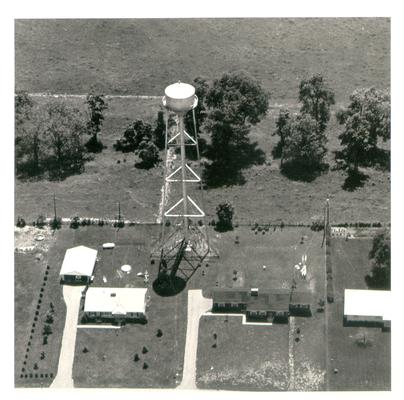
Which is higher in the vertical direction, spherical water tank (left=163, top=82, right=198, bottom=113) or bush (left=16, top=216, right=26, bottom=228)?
spherical water tank (left=163, top=82, right=198, bottom=113)

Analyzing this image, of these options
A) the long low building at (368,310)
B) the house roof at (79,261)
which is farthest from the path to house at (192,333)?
the long low building at (368,310)

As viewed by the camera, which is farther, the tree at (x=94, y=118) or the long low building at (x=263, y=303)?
the tree at (x=94, y=118)

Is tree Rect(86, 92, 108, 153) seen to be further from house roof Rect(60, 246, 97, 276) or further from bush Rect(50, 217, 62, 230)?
house roof Rect(60, 246, 97, 276)

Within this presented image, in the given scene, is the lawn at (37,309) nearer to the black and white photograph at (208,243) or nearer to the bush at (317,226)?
the black and white photograph at (208,243)

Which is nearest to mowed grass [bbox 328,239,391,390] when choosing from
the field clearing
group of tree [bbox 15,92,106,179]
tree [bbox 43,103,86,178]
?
the field clearing

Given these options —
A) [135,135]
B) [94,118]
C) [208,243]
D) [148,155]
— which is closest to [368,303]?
[208,243]

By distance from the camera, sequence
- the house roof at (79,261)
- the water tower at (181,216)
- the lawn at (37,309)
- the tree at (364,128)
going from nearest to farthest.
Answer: the lawn at (37,309) → the water tower at (181,216) → the house roof at (79,261) → the tree at (364,128)

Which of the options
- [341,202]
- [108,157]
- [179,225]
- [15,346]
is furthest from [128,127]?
[15,346]
